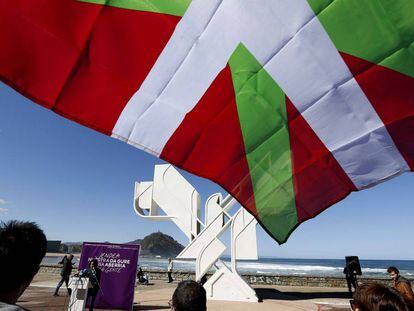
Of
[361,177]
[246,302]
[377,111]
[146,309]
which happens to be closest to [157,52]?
[377,111]

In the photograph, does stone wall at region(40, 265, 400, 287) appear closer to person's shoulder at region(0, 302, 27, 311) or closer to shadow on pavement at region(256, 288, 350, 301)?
shadow on pavement at region(256, 288, 350, 301)

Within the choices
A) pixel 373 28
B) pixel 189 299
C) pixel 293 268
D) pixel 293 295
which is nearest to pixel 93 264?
pixel 189 299

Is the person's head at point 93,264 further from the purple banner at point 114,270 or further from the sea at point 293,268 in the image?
the sea at point 293,268

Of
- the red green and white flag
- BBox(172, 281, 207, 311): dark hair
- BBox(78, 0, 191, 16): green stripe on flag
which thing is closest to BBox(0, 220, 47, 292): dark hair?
BBox(172, 281, 207, 311): dark hair

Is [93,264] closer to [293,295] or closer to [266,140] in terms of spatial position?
[266,140]

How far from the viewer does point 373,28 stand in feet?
6.83

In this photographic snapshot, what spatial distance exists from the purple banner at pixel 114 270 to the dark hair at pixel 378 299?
8.43m

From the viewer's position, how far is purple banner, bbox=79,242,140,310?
9016mm

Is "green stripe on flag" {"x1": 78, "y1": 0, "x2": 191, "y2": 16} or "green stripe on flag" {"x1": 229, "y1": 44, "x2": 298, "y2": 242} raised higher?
"green stripe on flag" {"x1": 78, "y1": 0, "x2": 191, "y2": 16}

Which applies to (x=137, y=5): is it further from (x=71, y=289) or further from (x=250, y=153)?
(x=71, y=289)

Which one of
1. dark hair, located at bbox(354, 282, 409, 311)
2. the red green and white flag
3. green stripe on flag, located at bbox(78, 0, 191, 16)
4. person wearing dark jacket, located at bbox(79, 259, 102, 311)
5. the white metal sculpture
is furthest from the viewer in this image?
the white metal sculpture

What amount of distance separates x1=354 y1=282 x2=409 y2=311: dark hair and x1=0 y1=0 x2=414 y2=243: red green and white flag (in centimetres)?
93

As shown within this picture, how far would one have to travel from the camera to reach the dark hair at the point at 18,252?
1.27m

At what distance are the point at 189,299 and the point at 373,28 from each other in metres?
2.13
